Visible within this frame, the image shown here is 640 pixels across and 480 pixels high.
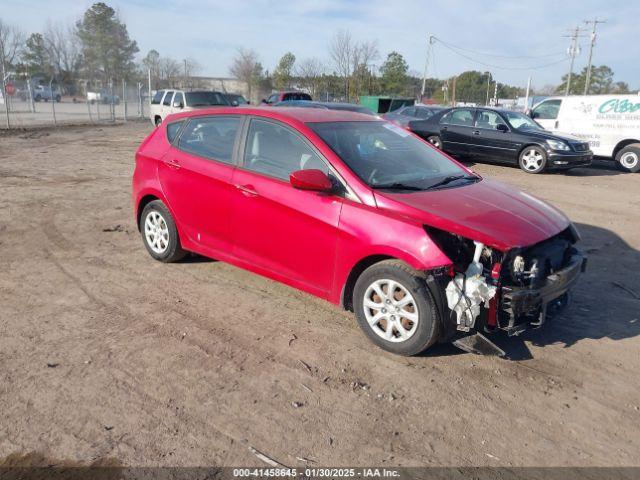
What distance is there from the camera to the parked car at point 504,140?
499 inches

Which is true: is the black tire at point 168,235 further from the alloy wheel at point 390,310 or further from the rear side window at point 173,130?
the alloy wheel at point 390,310

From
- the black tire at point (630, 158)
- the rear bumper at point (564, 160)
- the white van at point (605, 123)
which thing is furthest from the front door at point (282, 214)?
the black tire at point (630, 158)

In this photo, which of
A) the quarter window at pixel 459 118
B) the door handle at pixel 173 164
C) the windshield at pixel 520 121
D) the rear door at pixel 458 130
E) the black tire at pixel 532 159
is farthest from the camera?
the quarter window at pixel 459 118

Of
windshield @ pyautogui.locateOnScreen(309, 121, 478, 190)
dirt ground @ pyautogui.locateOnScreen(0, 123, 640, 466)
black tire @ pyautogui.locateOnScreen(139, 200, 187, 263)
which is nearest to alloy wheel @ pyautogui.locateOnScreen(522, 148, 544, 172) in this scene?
dirt ground @ pyautogui.locateOnScreen(0, 123, 640, 466)

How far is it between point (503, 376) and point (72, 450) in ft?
8.93

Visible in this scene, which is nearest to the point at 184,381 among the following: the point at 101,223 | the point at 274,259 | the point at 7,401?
the point at 7,401

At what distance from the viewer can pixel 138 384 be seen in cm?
342

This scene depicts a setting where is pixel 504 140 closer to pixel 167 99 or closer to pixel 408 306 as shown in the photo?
pixel 408 306

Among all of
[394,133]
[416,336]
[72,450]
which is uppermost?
[394,133]

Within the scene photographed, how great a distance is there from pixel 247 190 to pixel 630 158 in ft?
42.3

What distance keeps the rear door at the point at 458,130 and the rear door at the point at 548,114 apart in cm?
256

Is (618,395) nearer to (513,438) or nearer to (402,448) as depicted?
(513,438)

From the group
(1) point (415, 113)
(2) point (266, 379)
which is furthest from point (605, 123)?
(2) point (266, 379)

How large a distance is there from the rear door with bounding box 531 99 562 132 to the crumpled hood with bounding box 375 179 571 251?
475 inches
